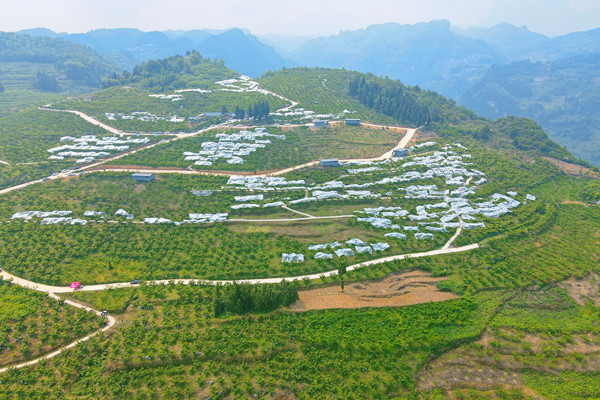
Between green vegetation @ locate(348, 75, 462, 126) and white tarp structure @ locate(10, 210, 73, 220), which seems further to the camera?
green vegetation @ locate(348, 75, 462, 126)

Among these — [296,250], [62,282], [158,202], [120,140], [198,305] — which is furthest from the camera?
[120,140]

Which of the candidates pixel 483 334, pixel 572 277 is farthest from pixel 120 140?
pixel 572 277

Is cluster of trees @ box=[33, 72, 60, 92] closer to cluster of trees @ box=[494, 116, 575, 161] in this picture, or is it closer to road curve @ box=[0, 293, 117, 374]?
road curve @ box=[0, 293, 117, 374]

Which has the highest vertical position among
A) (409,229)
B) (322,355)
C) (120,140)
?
(120,140)

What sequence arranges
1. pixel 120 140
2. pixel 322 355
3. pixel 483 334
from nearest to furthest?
pixel 322 355 < pixel 483 334 < pixel 120 140

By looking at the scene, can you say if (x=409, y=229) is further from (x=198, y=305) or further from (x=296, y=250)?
(x=198, y=305)

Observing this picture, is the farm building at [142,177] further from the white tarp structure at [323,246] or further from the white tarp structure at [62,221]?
the white tarp structure at [323,246]

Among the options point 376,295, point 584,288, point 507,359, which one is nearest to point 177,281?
point 376,295

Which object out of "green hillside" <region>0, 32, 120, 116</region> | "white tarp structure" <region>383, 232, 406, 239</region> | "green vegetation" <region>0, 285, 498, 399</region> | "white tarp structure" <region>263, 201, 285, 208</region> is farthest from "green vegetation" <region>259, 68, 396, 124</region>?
"green hillside" <region>0, 32, 120, 116</region>
